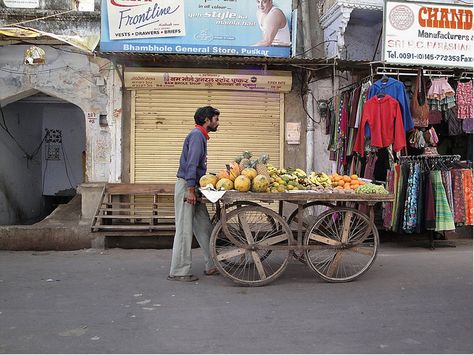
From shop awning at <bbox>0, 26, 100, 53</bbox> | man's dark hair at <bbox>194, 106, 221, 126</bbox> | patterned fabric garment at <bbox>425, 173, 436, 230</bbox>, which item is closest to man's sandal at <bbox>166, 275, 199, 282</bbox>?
man's dark hair at <bbox>194, 106, 221, 126</bbox>

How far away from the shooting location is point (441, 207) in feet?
23.4

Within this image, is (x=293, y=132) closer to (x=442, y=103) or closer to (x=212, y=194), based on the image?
(x=442, y=103)

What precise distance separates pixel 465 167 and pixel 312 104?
2734 mm

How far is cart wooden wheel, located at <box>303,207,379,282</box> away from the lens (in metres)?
5.30

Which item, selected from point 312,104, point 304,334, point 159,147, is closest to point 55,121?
point 159,147

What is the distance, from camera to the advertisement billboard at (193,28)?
7914 mm

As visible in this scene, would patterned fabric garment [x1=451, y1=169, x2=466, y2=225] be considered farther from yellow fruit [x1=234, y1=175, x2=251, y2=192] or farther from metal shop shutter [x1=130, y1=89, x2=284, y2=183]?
yellow fruit [x1=234, y1=175, x2=251, y2=192]

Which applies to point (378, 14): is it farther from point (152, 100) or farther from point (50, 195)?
point (50, 195)

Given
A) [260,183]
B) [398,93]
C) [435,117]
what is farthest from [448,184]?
[260,183]

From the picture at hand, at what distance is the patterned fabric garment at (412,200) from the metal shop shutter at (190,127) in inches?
92.9

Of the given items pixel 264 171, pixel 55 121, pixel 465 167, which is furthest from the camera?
pixel 55 121

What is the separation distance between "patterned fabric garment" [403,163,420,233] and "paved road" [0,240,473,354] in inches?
34.6

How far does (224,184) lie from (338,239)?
147 cm

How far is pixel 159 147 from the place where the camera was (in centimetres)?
838
